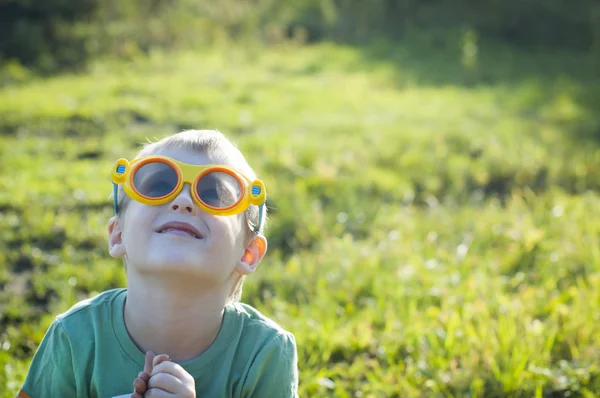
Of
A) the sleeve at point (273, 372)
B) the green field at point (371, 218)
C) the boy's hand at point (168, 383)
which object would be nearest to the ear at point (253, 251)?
the sleeve at point (273, 372)

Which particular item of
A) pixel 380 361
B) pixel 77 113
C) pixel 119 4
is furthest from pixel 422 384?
pixel 119 4

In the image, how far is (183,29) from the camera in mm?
10648

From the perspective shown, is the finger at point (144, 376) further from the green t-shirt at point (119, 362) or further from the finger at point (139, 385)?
the green t-shirt at point (119, 362)

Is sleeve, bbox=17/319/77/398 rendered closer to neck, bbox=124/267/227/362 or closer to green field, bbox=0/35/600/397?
neck, bbox=124/267/227/362

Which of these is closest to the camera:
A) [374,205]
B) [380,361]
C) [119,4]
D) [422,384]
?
[422,384]

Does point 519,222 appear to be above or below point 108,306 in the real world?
below

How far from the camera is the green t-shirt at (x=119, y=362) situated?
6.42ft

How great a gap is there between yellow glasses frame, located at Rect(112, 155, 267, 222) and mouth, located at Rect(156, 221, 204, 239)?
0.20ft

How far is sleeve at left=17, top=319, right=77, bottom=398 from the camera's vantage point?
1.96 m

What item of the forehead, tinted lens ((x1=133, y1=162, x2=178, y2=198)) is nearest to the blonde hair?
the forehead

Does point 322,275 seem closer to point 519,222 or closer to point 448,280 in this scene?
point 448,280

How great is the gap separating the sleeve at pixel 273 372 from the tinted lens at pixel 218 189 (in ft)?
1.44

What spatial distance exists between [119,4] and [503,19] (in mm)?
7643

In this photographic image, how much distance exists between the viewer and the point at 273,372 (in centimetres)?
201
